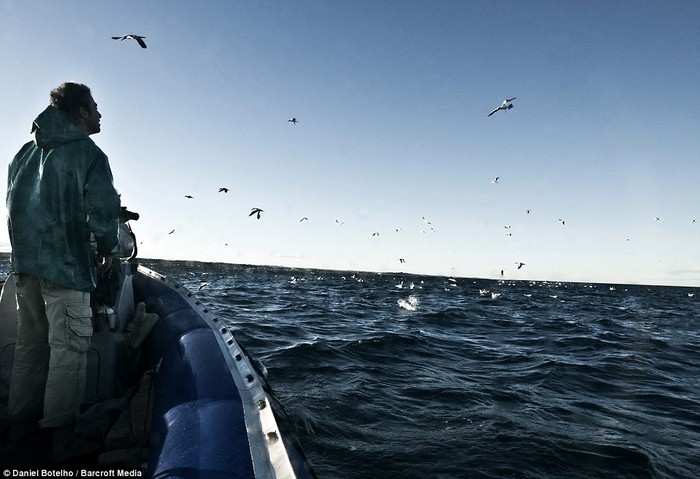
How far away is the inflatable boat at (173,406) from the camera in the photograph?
6.87ft

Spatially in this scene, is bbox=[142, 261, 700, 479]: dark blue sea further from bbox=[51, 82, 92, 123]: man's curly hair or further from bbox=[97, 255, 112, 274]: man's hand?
bbox=[51, 82, 92, 123]: man's curly hair

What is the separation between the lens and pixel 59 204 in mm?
2828

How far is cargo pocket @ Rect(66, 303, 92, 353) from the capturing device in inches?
113

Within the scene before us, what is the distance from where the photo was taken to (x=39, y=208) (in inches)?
110

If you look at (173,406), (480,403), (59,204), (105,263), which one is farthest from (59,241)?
(480,403)

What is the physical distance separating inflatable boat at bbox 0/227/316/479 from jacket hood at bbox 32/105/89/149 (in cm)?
172

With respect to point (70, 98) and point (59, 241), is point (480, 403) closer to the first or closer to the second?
point (59, 241)

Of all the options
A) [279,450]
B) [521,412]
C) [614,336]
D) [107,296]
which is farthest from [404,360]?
[614,336]

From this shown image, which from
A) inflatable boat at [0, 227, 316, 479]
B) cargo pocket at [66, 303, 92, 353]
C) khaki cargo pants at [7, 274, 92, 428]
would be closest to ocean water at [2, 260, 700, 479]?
inflatable boat at [0, 227, 316, 479]

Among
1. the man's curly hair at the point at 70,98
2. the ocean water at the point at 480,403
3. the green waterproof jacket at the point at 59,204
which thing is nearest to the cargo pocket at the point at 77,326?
the green waterproof jacket at the point at 59,204

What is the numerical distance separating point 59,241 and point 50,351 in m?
0.93

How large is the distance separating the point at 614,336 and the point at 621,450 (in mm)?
11487

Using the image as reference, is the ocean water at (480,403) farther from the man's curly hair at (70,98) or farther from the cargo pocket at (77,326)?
the man's curly hair at (70,98)

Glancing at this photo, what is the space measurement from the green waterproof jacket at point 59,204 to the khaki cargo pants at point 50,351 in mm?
138
